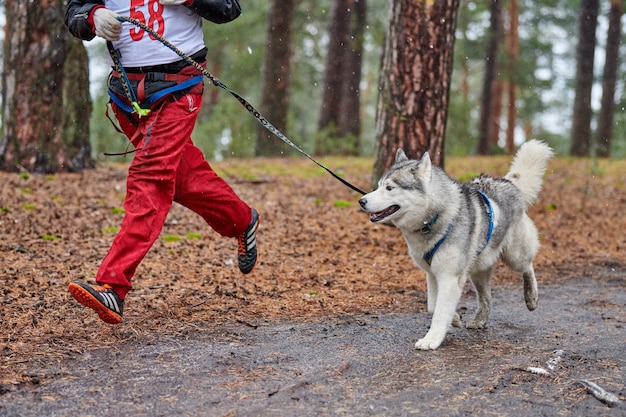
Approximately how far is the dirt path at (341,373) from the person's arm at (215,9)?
2.17 meters

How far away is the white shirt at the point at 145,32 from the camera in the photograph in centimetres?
452

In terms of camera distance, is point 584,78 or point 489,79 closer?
point 584,78

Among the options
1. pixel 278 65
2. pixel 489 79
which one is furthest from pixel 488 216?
pixel 489 79

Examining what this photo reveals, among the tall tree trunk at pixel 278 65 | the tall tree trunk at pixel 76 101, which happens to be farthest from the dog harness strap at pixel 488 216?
the tall tree trunk at pixel 278 65

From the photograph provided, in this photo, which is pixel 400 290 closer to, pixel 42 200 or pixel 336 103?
pixel 42 200

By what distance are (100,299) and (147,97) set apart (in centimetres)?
135

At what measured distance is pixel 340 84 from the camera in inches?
832

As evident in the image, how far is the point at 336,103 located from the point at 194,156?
16.2 m

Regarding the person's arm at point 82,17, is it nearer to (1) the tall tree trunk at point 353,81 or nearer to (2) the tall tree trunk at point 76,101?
(2) the tall tree trunk at point 76,101

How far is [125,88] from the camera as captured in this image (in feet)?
14.9

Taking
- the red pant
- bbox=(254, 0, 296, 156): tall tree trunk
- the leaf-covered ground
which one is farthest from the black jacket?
bbox=(254, 0, 296, 156): tall tree trunk

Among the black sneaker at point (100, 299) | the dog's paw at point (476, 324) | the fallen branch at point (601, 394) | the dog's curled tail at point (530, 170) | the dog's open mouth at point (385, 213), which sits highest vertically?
the dog's curled tail at point (530, 170)

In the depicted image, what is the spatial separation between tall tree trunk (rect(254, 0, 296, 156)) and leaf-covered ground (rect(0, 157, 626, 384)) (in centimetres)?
545

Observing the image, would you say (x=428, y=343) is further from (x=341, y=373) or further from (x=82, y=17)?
(x=82, y=17)
